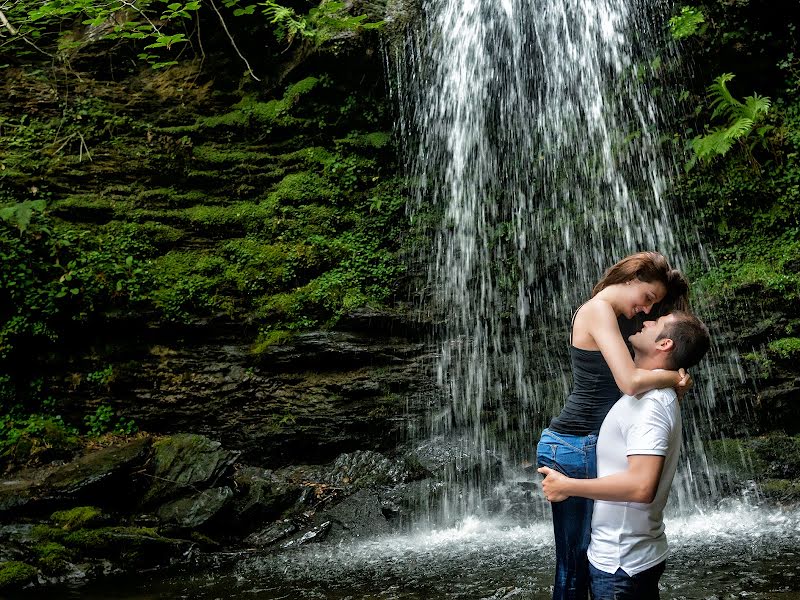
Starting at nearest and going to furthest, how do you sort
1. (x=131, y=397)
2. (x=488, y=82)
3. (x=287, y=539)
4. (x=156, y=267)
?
(x=287, y=539) → (x=131, y=397) → (x=156, y=267) → (x=488, y=82)

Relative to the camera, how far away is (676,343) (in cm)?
210

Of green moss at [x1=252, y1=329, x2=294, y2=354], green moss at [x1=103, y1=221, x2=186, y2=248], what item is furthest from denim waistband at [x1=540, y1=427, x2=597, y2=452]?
green moss at [x1=103, y1=221, x2=186, y2=248]

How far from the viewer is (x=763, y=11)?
8.11 metres

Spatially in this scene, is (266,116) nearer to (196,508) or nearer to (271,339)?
(271,339)

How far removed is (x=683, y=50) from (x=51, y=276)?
8.88 m

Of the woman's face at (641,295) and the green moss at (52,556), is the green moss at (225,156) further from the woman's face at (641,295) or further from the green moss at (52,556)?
the woman's face at (641,295)

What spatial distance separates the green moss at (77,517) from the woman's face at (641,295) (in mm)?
5337

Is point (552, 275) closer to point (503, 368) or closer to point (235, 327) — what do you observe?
point (503, 368)

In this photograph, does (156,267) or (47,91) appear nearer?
(156,267)

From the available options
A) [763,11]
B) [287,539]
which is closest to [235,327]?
[287,539]

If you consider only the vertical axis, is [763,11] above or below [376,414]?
above

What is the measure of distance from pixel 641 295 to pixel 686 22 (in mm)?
7067

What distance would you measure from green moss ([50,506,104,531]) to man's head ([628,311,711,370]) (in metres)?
5.48

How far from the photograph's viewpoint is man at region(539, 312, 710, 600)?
6.32ft
